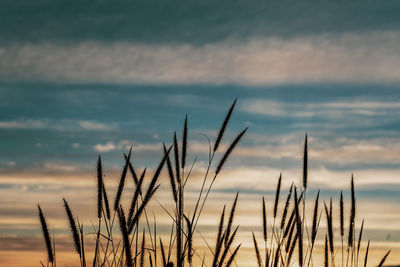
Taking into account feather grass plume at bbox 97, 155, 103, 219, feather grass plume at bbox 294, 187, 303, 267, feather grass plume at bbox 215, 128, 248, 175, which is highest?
feather grass plume at bbox 215, 128, 248, 175

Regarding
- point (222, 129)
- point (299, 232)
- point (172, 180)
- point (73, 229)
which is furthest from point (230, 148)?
point (73, 229)

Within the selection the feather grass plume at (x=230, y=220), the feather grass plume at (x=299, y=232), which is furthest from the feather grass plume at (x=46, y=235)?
the feather grass plume at (x=299, y=232)

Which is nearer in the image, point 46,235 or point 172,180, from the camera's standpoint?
point 46,235

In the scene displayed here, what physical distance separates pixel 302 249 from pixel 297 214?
35cm

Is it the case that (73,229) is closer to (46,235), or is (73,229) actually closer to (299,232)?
(46,235)

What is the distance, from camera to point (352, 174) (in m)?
6.54

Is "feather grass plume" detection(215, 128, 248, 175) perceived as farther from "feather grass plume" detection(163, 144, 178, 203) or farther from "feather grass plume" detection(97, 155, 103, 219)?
"feather grass plume" detection(97, 155, 103, 219)

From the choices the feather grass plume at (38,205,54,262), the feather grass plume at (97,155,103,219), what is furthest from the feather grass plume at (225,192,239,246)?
the feather grass plume at (38,205,54,262)

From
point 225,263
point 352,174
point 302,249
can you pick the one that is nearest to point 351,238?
point 352,174

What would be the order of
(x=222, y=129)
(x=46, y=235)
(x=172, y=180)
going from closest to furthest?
(x=46, y=235)
(x=172, y=180)
(x=222, y=129)

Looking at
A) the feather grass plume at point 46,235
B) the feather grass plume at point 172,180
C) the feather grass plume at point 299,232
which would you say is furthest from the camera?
the feather grass plume at point 299,232

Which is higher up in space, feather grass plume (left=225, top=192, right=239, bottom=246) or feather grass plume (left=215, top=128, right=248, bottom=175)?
feather grass plume (left=215, top=128, right=248, bottom=175)

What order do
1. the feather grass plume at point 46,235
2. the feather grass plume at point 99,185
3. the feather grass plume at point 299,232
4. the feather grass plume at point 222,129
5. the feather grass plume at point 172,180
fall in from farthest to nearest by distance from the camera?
the feather grass plume at point 299,232 < the feather grass plume at point 222,129 < the feather grass plume at point 172,180 < the feather grass plume at point 99,185 < the feather grass plume at point 46,235

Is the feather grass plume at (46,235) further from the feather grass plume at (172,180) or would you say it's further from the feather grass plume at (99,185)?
the feather grass plume at (172,180)
